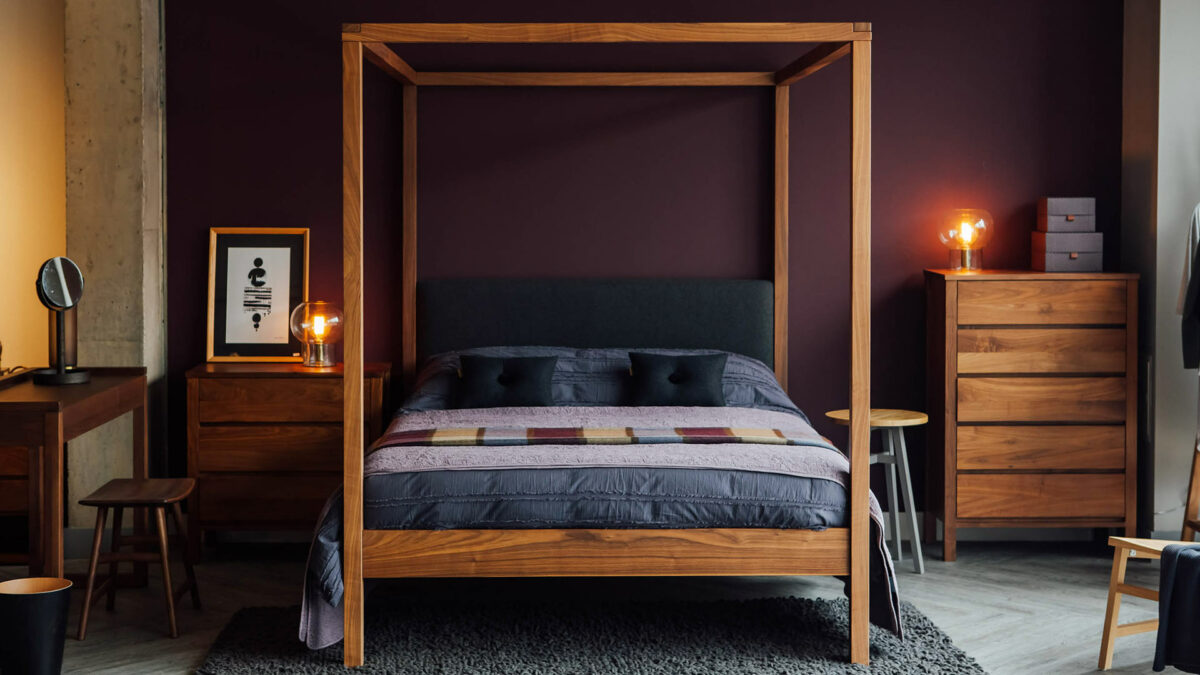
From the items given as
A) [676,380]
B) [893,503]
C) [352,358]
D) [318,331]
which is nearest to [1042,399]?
[893,503]

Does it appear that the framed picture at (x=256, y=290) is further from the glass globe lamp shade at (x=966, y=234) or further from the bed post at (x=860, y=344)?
the glass globe lamp shade at (x=966, y=234)

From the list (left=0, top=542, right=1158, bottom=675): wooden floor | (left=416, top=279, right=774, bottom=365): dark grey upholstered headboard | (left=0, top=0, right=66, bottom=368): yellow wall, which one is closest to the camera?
(left=0, top=542, right=1158, bottom=675): wooden floor

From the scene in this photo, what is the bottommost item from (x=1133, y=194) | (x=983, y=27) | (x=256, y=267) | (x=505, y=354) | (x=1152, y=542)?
(x=1152, y=542)

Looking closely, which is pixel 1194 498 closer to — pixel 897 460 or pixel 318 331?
pixel 897 460

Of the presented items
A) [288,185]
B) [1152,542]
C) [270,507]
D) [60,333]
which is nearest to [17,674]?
[60,333]

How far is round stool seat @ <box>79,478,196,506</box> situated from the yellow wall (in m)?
1.44

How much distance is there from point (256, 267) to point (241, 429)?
0.80 metres

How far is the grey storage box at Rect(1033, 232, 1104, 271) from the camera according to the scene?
16.8ft

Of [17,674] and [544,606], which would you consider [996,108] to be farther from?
[17,674]

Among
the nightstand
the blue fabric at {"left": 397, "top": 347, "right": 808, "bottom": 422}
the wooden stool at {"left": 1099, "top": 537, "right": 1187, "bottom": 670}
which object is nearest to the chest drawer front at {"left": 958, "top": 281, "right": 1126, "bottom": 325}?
the blue fabric at {"left": 397, "top": 347, "right": 808, "bottom": 422}

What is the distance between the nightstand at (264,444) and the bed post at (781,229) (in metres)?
1.81

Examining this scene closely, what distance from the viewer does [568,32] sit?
3.48 meters

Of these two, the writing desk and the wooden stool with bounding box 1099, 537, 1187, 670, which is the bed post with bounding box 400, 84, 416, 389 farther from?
the wooden stool with bounding box 1099, 537, 1187, 670

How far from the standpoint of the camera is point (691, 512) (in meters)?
3.69
